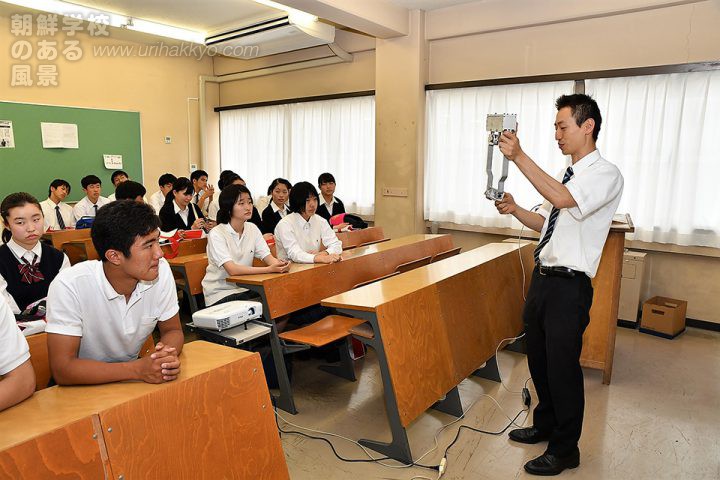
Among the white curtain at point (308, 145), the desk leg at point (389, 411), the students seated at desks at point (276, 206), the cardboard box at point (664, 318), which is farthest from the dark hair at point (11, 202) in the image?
the cardboard box at point (664, 318)

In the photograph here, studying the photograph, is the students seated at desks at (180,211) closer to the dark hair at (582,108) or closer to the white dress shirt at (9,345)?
the white dress shirt at (9,345)

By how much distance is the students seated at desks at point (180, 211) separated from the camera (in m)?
5.28

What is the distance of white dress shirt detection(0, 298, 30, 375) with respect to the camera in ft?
4.42

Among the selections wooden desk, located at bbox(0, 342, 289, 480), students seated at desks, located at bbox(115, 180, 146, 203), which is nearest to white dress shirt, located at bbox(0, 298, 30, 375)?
wooden desk, located at bbox(0, 342, 289, 480)

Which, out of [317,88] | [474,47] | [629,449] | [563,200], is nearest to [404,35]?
[474,47]

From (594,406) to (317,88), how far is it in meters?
5.48

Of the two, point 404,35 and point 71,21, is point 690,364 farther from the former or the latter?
point 71,21

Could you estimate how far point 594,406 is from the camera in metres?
3.05

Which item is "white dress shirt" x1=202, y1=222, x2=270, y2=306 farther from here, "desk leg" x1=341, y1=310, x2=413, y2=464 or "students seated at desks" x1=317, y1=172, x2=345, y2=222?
"students seated at desks" x1=317, y1=172, x2=345, y2=222

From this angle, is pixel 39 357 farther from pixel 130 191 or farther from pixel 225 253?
pixel 130 191

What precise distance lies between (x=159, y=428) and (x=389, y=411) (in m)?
1.26

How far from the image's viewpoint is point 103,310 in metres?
1.72

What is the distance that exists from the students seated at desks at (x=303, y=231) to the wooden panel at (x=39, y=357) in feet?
6.08

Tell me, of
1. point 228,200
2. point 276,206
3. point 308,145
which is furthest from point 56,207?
point 228,200
